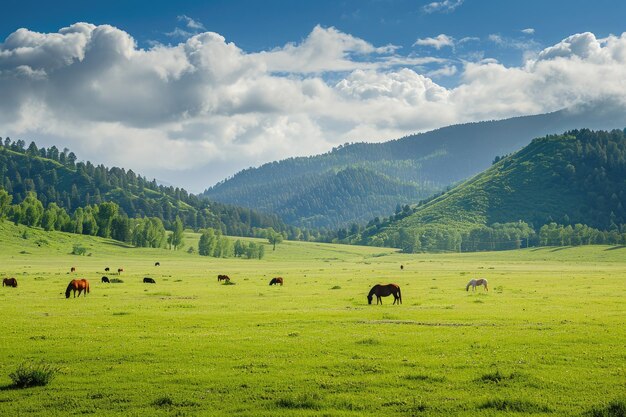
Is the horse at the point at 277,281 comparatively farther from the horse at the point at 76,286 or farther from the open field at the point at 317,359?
the open field at the point at 317,359

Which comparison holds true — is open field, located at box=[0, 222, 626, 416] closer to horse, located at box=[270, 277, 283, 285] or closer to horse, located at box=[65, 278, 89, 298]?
horse, located at box=[65, 278, 89, 298]

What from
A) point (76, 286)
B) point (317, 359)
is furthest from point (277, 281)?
point (317, 359)

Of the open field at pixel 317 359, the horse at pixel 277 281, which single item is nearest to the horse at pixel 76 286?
the open field at pixel 317 359

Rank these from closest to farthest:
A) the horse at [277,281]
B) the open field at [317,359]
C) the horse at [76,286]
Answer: the open field at [317,359], the horse at [76,286], the horse at [277,281]

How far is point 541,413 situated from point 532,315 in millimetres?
23406

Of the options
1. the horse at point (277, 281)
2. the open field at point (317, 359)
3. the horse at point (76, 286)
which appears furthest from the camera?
the horse at point (277, 281)

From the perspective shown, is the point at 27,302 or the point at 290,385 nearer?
the point at 290,385

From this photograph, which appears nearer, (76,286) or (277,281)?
(76,286)

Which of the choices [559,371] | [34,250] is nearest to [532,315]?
[559,371]

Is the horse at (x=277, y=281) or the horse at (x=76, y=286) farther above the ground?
the horse at (x=76, y=286)

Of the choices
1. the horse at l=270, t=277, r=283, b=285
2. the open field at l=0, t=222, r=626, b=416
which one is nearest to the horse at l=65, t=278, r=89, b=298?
the open field at l=0, t=222, r=626, b=416

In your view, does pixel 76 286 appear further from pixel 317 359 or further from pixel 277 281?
pixel 317 359

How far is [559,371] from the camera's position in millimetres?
20047

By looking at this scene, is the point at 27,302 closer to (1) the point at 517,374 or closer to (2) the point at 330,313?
(2) the point at 330,313
